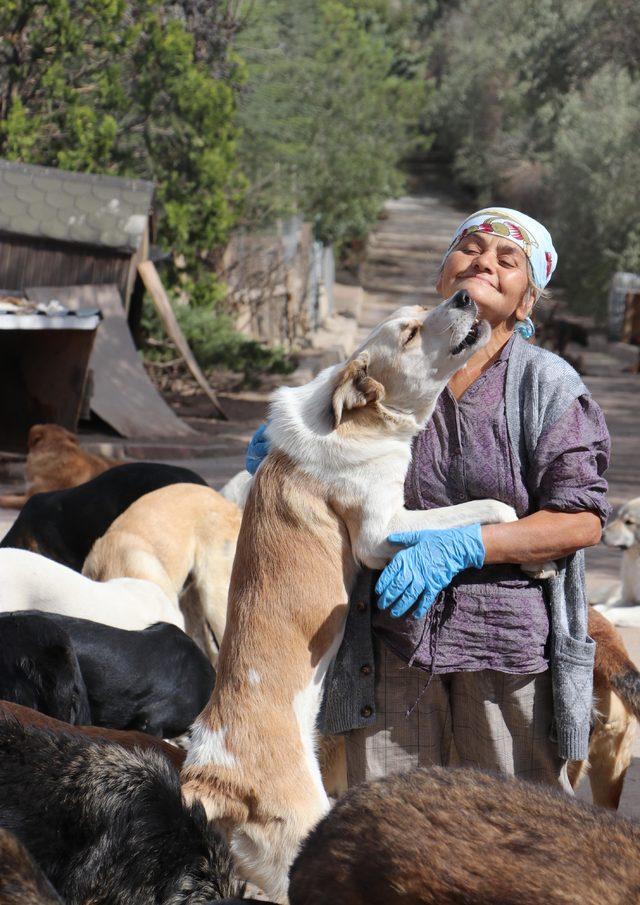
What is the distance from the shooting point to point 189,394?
58.2ft

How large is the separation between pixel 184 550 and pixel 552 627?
286 cm

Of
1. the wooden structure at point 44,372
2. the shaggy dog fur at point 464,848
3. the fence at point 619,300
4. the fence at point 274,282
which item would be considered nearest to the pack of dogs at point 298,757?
the shaggy dog fur at point 464,848

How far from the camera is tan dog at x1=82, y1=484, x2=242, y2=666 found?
18.0 feet

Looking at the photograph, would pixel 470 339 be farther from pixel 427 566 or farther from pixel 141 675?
pixel 141 675

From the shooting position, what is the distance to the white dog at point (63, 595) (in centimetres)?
486

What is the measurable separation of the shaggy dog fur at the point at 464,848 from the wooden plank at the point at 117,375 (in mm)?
10867

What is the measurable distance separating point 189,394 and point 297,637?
1491 cm

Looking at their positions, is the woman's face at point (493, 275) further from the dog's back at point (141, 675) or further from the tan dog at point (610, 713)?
the dog's back at point (141, 675)

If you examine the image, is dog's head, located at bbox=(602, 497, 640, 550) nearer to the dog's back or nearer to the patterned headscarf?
the dog's back

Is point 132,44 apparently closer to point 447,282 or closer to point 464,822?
point 447,282

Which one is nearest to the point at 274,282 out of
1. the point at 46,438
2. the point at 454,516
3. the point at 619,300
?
the point at 619,300

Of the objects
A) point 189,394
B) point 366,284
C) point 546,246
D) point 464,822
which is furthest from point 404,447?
point 366,284

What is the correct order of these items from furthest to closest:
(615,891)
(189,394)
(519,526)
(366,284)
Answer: (366,284) → (189,394) → (519,526) → (615,891)

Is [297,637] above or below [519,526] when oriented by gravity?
below
